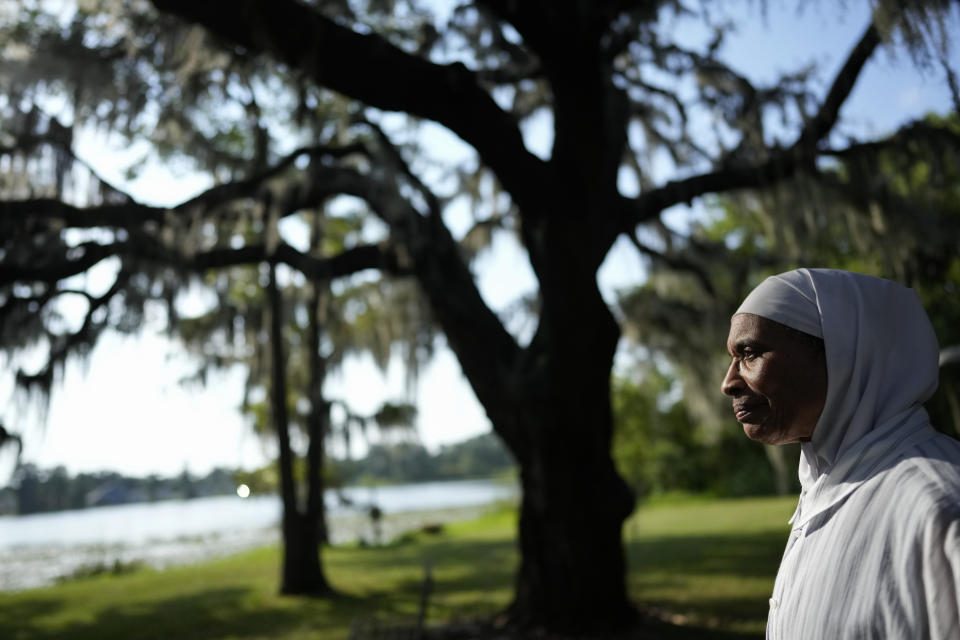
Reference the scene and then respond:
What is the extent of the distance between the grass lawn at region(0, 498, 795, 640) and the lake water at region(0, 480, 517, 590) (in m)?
2.33

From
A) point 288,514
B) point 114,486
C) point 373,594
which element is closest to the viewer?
point 114,486

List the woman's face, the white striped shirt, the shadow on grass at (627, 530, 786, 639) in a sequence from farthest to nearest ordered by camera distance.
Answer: the shadow on grass at (627, 530, 786, 639) < the woman's face < the white striped shirt

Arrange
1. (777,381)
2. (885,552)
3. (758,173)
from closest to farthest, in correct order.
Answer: (885,552), (777,381), (758,173)

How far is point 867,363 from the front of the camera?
4.45 feet

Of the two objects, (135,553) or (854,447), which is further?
(135,553)

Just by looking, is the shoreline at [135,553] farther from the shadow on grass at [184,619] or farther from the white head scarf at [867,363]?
the white head scarf at [867,363]

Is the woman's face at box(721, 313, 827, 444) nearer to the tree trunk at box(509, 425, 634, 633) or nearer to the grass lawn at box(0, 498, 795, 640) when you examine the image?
the tree trunk at box(509, 425, 634, 633)

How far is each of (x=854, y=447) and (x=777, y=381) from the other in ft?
0.59

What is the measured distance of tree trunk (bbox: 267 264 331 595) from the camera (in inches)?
426

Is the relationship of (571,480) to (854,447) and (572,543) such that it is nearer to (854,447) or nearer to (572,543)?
(572,543)

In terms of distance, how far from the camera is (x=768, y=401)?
149 centimetres

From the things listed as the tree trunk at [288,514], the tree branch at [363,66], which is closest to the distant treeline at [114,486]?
the tree trunk at [288,514]

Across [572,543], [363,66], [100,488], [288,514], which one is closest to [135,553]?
[288,514]

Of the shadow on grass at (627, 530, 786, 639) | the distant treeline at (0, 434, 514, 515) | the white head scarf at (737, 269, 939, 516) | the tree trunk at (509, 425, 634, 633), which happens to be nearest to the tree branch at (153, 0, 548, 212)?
the tree trunk at (509, 425, 634, 633)
